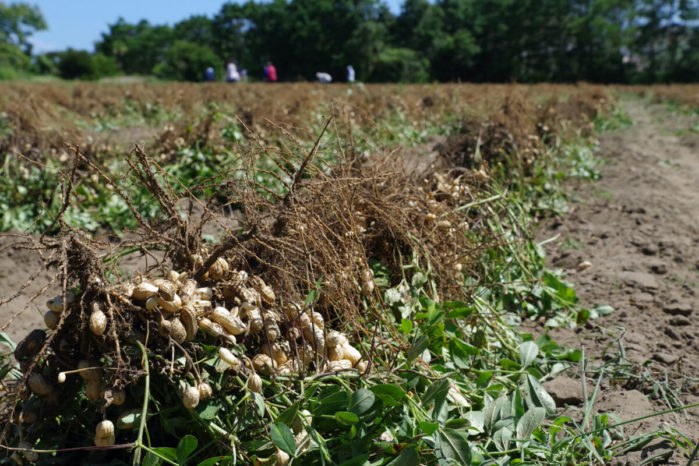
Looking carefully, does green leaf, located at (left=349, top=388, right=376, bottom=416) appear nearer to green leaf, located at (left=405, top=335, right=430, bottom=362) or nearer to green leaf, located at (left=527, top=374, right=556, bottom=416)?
green leaf, located at (left=405, top=335, right=430, bottom=362)

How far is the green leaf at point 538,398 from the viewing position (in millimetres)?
1973

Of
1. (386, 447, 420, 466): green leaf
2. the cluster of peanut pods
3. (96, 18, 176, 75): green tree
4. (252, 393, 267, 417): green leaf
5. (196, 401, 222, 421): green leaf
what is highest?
(96, 18, 176, 75): green tree

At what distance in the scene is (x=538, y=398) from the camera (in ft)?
6.48

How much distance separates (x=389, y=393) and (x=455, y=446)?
22 cm

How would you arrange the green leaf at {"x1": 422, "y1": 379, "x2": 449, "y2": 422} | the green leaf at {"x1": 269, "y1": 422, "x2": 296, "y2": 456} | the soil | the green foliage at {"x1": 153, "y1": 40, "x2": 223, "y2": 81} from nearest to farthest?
the green leaf at {"x1": 269, "y1": 422, "x2": 296, "y2": 456} → the green leaf at {"x1": 422, "y1": 379, "x2": 449, "y2": 422} → the soil → the green foliage at {"x1": 153, "y1": 40, "x2": 223, "y2": 81}

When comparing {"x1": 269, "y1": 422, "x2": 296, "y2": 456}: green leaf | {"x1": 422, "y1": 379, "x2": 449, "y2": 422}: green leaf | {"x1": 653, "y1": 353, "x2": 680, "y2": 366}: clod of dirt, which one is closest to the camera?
{"x1": 269, "y1": 422, "x2": 296, "y2": 456}: green leaf

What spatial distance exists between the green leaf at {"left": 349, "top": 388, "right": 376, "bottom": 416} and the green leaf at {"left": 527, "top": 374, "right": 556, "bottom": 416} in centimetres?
72

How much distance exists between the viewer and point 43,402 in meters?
1.52

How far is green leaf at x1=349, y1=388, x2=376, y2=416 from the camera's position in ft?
5.02

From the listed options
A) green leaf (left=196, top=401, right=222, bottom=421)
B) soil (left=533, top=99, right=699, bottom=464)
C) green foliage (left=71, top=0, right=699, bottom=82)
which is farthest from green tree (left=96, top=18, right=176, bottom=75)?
green leaf (left=196, top=401, right=222, bottom=421)

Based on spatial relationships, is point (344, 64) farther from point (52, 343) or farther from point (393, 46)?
point (52, 343)

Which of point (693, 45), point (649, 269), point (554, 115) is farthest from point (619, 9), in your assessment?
point (649, 269)

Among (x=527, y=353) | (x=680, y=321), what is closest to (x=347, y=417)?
(x=527, y=353)

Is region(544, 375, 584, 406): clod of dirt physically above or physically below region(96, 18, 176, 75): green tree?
below
